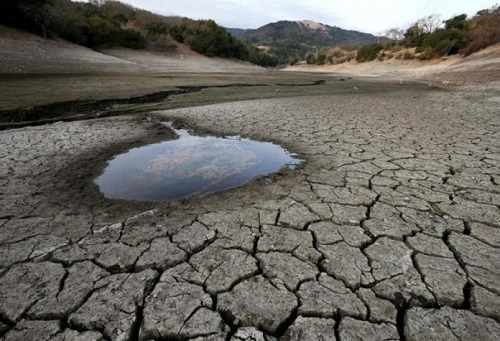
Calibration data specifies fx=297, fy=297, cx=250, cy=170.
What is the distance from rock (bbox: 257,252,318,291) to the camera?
5.97 ft

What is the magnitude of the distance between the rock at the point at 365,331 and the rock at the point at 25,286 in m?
1.62

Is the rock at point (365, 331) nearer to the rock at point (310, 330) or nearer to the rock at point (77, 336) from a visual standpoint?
the rock at point (310, 330)

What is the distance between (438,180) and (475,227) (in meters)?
0.95

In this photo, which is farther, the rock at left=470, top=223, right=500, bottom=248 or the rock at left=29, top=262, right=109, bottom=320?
the rock at left=470, top=223, right=500, bottom=248

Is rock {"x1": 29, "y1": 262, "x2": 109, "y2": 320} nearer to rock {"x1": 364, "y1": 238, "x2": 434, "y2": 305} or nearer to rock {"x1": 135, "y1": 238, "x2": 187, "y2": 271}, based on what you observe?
rock {"x1": 135, "y1": 238, "x2": 187, "y2": 271}

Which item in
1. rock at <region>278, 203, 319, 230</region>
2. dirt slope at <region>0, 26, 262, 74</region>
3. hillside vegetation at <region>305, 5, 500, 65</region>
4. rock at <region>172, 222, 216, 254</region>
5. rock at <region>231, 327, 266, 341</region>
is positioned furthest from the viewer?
hillside vegetation at <region>305, 5, 500, 65</region>

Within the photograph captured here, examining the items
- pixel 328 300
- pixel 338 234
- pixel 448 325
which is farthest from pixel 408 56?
pixel 328 300

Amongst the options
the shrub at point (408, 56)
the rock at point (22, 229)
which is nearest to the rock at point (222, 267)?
the rock at point (22, 229)

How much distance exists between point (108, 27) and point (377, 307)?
Answer: 34.8m

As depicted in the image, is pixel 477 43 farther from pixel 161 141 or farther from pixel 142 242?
pixel 142 242

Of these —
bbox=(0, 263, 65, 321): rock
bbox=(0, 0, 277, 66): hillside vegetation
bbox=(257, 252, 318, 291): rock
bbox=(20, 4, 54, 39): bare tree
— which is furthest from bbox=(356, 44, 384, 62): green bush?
bbox=(0, 263, 65, 321): rock

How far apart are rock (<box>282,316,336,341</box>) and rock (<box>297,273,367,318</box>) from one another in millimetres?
39

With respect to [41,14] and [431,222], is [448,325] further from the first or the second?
[41,14]

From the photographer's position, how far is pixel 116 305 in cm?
163
